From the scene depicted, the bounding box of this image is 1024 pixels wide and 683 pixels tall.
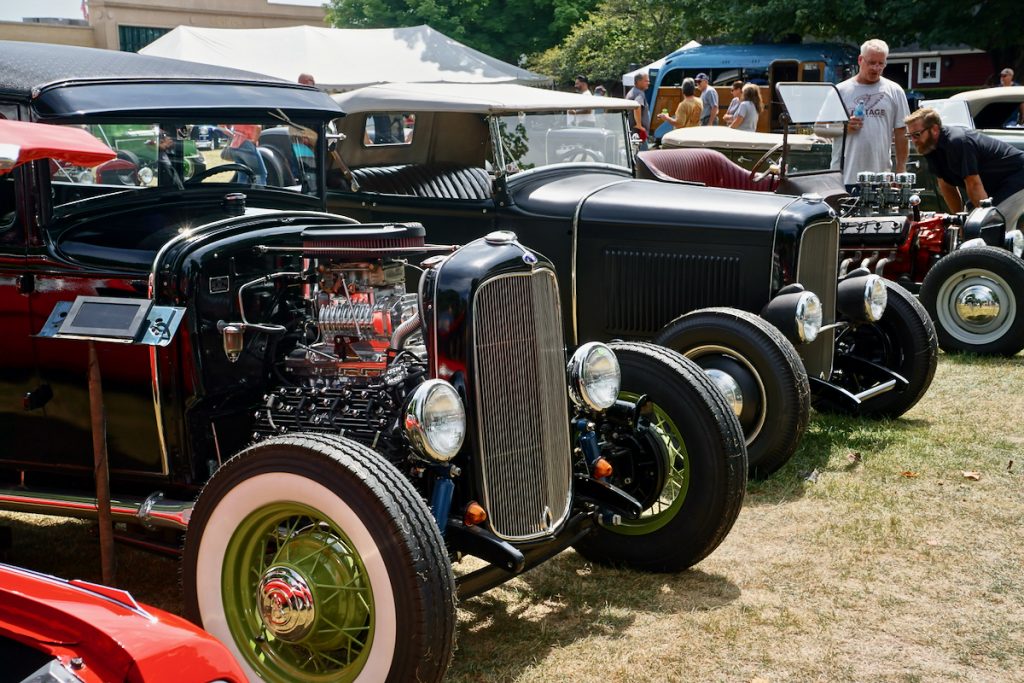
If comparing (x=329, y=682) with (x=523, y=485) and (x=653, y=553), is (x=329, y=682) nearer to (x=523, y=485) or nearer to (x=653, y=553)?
(x=523, y=485)

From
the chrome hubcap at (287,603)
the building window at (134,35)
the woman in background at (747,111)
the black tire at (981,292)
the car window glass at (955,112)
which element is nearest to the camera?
the chrome hubcap at (287,603)

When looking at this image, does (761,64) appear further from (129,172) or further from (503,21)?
(129,172)

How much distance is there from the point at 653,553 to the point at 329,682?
4.75 feet

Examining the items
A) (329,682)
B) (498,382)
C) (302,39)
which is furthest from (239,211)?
(302,39)

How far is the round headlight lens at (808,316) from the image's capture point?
5.22 meters

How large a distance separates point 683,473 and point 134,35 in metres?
33.7

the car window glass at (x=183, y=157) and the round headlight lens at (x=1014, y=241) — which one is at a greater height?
the car window glass at (x=183, y=157)

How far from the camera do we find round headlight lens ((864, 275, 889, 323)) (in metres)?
5.71

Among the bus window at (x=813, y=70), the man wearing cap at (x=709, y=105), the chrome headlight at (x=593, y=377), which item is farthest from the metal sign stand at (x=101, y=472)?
the bus window at (x=813, y=70)

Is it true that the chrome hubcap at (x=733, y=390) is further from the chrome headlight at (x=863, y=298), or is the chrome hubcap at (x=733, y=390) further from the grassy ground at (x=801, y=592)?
the chrome headlight at (x=863, y=298)

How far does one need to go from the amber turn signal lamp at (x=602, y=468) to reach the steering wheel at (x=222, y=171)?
70.9 inches

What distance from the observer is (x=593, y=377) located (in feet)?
12.1

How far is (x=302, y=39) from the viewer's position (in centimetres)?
1591

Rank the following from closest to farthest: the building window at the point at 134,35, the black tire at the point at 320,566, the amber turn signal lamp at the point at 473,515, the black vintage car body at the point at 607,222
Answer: the black tire at the point at 320,566, the amber turn signal lamp at the point at 473,515, the black vintage car body at the point at 607,222, the building window at the point at 134,35
